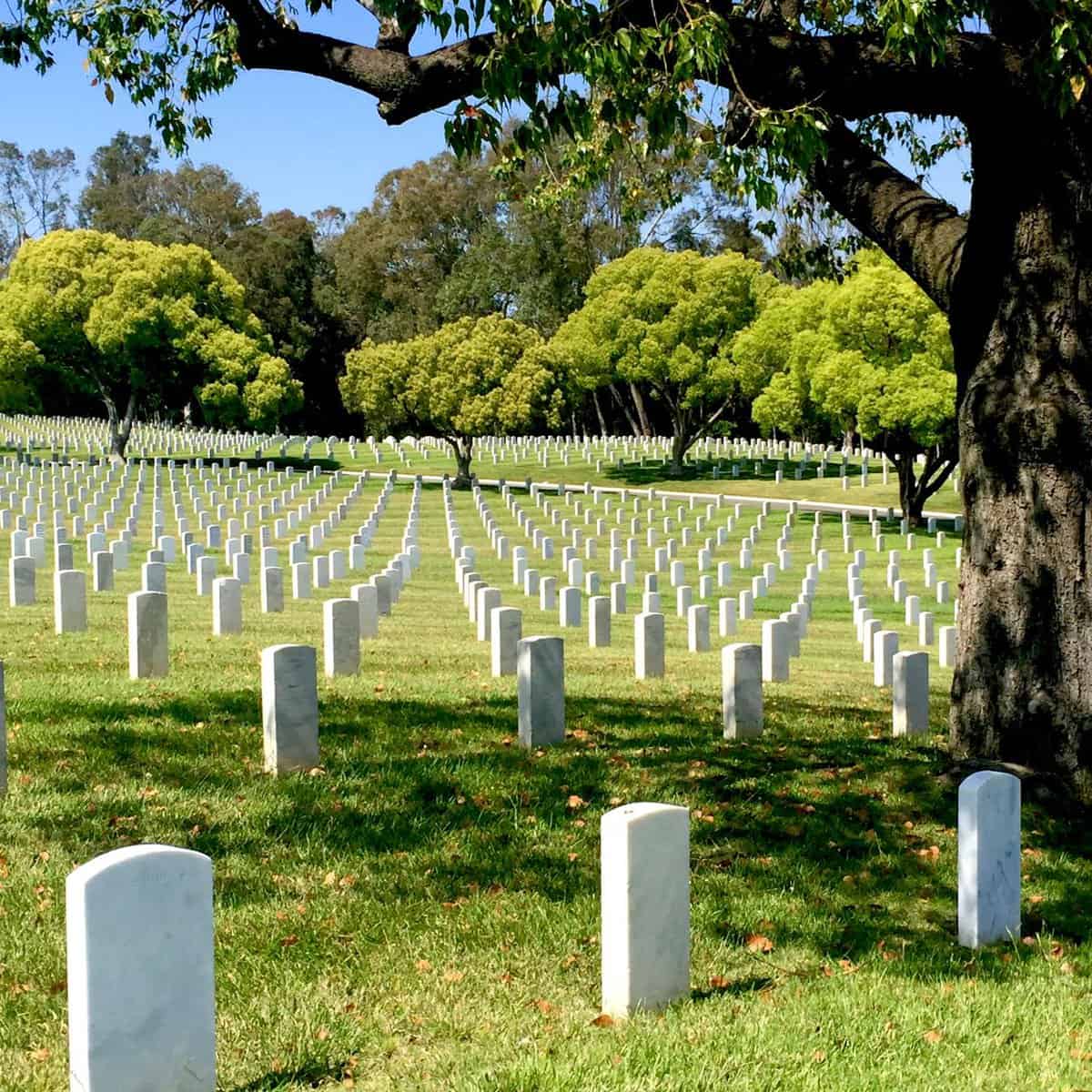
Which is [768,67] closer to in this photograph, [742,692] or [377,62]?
[377,62]

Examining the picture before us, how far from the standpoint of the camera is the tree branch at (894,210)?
8.45 metres

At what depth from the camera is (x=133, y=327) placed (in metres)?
56.7

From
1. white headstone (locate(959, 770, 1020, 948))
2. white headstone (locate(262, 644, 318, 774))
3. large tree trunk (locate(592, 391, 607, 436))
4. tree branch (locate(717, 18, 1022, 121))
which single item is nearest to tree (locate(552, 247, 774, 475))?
large tree trunk (locate(592, 391, 607, 436))

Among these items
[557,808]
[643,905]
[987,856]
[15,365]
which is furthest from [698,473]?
[643,905]

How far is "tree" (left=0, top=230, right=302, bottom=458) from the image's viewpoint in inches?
2239

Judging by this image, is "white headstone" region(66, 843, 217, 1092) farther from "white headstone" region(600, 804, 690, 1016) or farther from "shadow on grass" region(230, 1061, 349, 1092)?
"white headstone" region(600, 804, 690, 1016)

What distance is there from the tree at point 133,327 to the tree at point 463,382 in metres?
5.87

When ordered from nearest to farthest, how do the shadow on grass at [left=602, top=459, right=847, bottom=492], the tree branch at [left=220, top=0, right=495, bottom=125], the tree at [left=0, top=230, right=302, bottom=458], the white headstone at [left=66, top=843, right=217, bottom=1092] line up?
the white headstone at [left=66, top=843, right=217, bottom=1092] < the tree branch at [left=220, top=0, right=495, bottom=125] < the shadow on grass at [left=602, top=459, right=847, bottom=492] < the tree at [left=0, top=230, right=302, bottom=458]

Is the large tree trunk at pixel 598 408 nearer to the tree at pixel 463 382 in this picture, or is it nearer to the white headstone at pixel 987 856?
the tree at pixel 463 382

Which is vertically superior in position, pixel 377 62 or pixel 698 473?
pixel 377 62

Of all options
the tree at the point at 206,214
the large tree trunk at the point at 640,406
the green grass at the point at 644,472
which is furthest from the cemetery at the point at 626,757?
the tree at the point at 206,214

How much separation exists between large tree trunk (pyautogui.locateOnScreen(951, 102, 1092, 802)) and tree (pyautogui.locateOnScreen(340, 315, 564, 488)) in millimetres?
43805

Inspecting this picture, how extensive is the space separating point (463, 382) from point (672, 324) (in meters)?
10.2

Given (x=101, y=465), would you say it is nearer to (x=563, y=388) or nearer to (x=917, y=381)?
(x=563, y=388)
